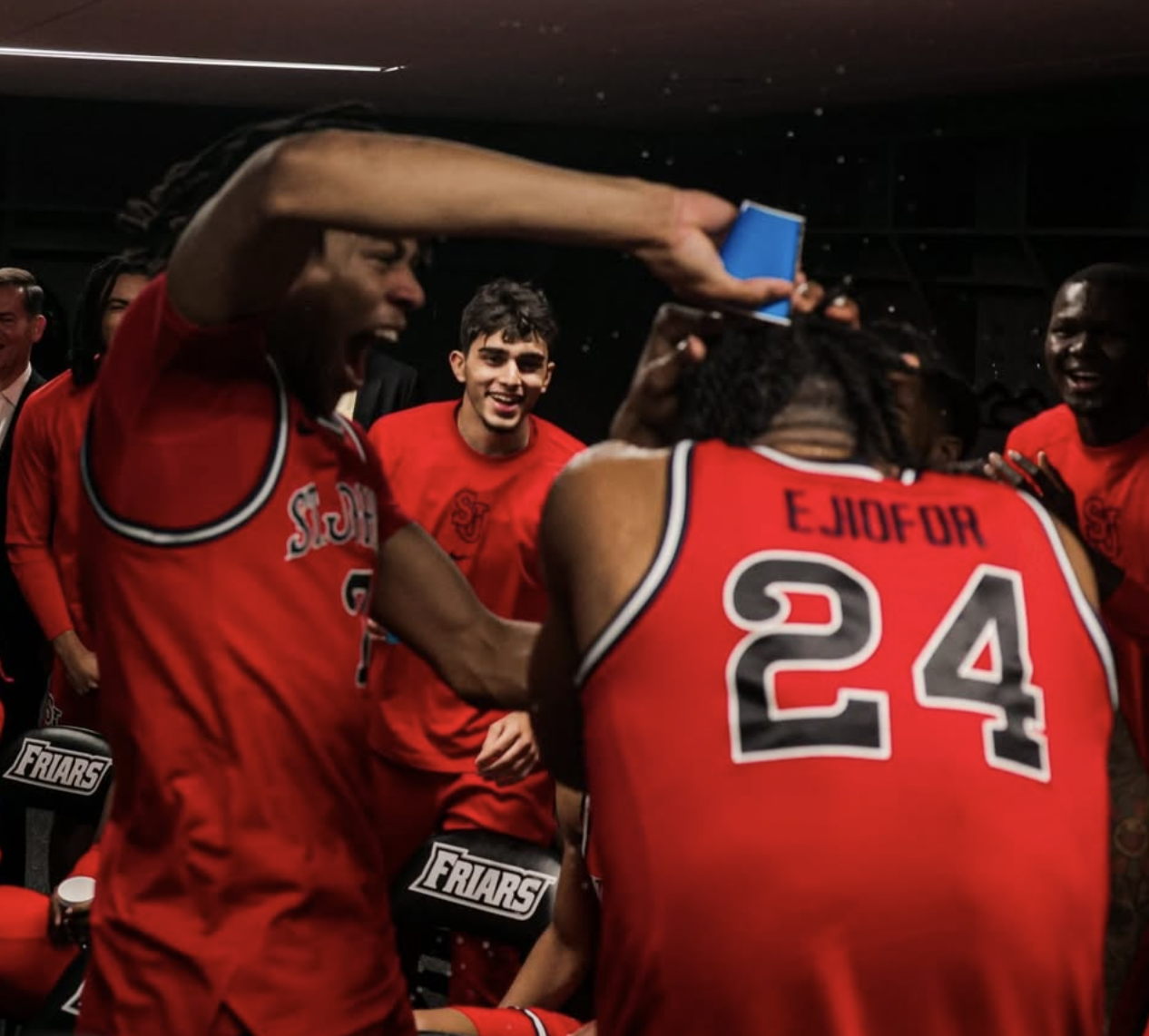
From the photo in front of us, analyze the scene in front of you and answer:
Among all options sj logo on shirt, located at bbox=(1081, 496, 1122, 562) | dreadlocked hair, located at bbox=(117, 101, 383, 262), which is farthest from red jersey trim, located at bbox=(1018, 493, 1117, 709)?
sj logo on shirt, located at bbox=(1081, 496, 1122, 562)

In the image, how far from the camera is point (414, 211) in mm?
1572

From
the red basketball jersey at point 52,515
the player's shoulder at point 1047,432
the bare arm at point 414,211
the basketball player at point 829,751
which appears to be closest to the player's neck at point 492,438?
the red basketball jersey at point 52,515

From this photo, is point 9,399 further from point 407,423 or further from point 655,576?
point 655,576

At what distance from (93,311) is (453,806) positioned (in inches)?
52.9

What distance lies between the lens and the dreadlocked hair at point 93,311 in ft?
13.6

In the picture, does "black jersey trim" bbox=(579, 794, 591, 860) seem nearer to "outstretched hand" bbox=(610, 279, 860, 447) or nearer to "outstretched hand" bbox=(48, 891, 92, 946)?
"outstretched hand" bbox=(48, 891, 92, 946)

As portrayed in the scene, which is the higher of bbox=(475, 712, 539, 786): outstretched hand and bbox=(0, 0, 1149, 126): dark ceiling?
bbox=(0, 0, 1149, 126): dark ceiling

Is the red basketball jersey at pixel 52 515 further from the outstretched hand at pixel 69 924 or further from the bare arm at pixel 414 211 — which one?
the bare arm at pixel 414 211

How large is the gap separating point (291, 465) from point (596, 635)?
Result: 412 millimetres

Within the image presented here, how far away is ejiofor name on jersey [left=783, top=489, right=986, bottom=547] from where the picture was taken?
156 cm

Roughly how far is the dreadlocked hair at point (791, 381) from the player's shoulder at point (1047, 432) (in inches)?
75.6

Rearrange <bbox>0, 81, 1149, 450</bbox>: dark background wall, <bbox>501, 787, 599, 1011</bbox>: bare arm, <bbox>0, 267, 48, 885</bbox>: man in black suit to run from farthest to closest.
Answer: <bbox>0, 81, 1149, 450</bbox>: dark background wall, <bbox>0, 267, 48, 885</bbox>: man in black suit, <bbox>501, 787, 599, 1011</bbox>: bare arm

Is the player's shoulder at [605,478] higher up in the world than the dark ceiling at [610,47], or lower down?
lower down

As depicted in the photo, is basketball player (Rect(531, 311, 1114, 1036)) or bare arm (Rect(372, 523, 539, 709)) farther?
bare arm (Rect(372, 523, 539, 709))
